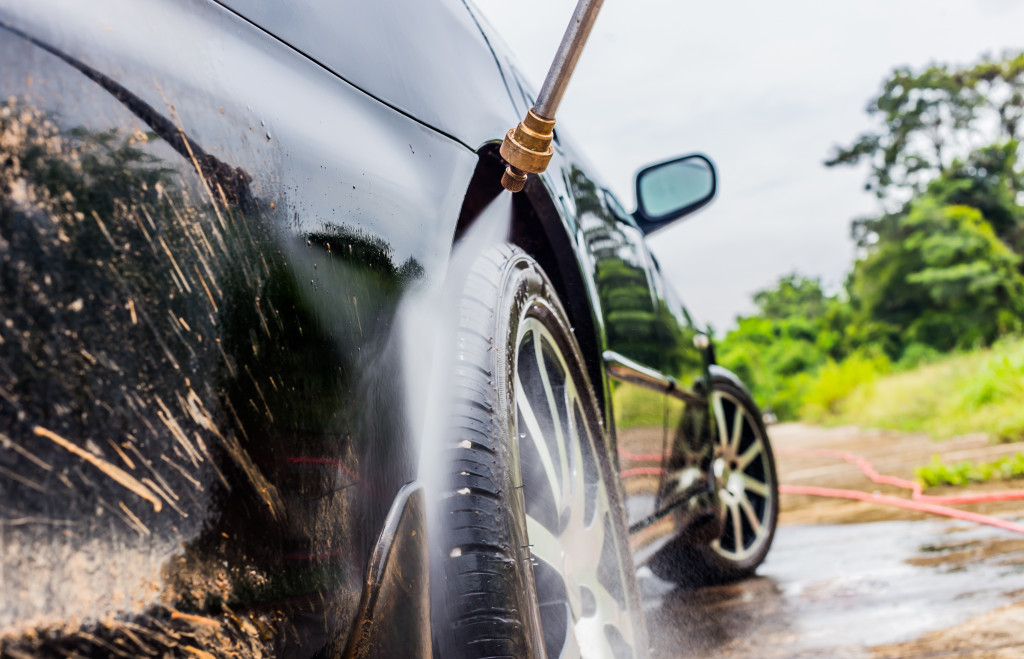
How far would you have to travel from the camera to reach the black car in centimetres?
52

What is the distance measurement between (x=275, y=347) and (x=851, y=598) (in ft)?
7.26

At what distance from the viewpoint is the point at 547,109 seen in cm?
103

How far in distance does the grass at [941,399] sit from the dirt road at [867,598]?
357 cm

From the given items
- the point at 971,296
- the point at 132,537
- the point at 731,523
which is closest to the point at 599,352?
the point at 132,537

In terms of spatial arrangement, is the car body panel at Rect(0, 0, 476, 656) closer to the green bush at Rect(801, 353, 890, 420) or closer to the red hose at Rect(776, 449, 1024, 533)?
the red hose at Rect(776, 449, 1024, 533)

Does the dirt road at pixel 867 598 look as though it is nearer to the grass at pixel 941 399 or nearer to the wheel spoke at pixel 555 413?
the wheel spoke at pixel 555 413

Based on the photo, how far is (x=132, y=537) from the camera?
547 mm

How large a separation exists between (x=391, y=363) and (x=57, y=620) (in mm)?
430

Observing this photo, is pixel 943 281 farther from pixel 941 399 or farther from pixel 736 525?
pixel 736 525

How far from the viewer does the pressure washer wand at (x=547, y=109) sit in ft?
3.22

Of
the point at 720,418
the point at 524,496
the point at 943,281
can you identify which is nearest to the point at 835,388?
the point at 943,281

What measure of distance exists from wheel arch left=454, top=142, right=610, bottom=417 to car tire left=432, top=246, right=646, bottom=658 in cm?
7

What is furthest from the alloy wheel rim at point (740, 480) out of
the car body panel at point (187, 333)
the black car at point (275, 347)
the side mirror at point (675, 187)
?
the car body panel at point (187, 333)

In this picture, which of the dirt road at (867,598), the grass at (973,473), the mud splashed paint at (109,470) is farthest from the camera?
the grass at (973,473)
